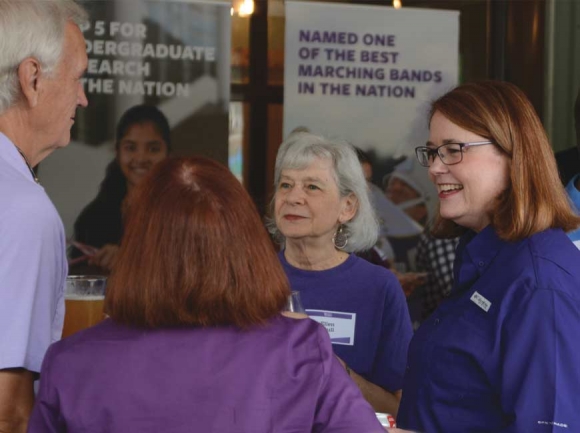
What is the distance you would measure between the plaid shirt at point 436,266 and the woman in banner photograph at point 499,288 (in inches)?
109

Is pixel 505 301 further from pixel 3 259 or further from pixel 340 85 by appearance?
pixel 340 85

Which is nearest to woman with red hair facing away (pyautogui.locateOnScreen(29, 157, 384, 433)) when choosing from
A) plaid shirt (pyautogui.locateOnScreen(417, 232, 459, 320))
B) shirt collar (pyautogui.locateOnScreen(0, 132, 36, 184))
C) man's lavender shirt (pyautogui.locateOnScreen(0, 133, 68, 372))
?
man's lavender shirt (pyautogui.locateOnScreen(0, 133, 68, 372))

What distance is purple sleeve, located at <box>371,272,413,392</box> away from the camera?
10.2 feet

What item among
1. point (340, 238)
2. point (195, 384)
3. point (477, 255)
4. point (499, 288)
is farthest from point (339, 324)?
point (195, 384)

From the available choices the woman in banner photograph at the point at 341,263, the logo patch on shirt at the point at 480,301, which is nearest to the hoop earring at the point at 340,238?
the woman in banner photograph at the point at 341,263

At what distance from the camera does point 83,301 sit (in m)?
2.31

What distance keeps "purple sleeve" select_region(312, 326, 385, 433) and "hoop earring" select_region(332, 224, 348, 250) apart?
73.8 inches

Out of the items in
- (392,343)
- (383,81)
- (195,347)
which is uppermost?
(383,81)

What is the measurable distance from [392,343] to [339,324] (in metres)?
0.19

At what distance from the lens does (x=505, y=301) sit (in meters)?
1.99

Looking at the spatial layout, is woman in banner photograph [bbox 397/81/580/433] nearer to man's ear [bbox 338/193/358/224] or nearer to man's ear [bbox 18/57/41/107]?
man's ear [bbox 18/57/41/107]

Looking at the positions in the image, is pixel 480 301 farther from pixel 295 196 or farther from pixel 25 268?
pixel 295 196

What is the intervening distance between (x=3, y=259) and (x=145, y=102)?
12.2ft

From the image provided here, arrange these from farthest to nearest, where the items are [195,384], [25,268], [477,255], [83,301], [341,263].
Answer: [341,263] < [83,301] < [477,255] < [25,268] < [195,384]
